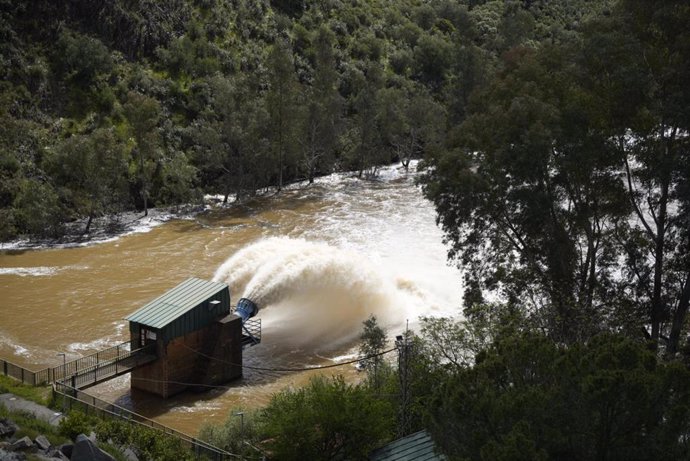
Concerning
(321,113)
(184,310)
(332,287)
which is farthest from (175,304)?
(321,113)

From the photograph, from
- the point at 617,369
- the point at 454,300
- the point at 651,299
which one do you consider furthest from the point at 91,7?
the point at 617,369

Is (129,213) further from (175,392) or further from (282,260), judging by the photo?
(175,392)

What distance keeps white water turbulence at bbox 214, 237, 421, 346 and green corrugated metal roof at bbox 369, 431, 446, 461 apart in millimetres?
16195

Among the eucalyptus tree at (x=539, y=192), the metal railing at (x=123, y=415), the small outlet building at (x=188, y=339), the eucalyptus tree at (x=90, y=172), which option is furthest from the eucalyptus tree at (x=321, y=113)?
the metal railing at (x=123, y=415)

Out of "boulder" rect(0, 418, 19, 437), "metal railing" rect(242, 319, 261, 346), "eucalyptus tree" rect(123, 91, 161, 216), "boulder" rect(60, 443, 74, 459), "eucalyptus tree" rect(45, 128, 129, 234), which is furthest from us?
"eucalyptus tree" rect(123, 91, 161, 216)

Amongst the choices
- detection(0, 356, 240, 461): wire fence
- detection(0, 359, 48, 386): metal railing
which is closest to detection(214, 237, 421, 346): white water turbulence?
detection(0, 356, 240, 461): wire fence

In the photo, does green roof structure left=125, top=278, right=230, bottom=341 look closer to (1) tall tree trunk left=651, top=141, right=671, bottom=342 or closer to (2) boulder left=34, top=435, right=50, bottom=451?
(2) boulder left=34, top=435, right=50, bottom=451

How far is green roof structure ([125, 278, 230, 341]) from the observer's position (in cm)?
3259

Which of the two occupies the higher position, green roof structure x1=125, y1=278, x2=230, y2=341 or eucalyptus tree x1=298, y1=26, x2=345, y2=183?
eucalyptus tree x1=298, y1=26, x2=345, y2=183

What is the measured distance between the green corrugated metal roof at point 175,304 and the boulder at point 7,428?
32.0 ft

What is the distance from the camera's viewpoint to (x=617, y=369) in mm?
16969

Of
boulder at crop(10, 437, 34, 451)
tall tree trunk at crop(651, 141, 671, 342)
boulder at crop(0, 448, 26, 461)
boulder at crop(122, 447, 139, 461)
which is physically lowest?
boulder at crop(122, 447, 139, 461)

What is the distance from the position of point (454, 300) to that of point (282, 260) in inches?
370

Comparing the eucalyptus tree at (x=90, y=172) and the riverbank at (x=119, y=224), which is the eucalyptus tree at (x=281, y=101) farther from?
the eucalyptus tree at (x=90, y=172)
